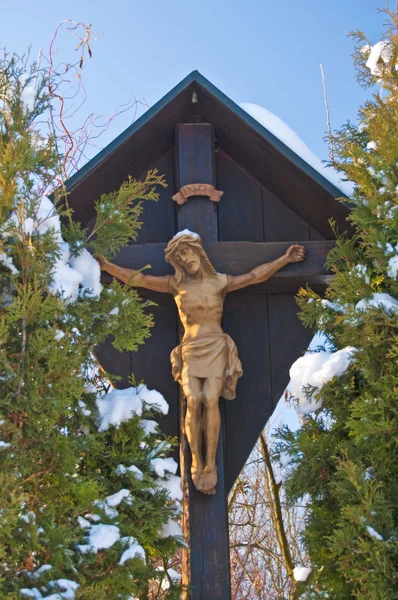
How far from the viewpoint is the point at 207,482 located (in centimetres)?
527

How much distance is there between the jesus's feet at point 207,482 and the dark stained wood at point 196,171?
4.40 feet

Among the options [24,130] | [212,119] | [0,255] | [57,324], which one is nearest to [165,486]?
[57,324]

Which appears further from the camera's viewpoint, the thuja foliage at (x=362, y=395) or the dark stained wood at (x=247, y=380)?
the dark stained wood at (x=247, y=380)

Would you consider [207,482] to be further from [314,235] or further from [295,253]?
[314,235]

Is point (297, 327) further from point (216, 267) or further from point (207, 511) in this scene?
point (207, 511)

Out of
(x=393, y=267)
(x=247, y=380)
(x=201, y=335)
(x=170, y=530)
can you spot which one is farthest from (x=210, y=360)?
(x=393, y=267)

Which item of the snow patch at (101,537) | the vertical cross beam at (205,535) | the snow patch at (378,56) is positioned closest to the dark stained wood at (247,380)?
the vertical cross beam at (205,535)

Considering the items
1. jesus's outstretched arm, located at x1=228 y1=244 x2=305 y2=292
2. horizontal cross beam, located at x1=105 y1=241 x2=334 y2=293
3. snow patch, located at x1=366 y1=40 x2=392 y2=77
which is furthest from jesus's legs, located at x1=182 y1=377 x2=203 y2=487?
snow patch, located at x1=366 y1=40 x2=392 y2=77

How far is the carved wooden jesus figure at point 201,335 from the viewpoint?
533 cm

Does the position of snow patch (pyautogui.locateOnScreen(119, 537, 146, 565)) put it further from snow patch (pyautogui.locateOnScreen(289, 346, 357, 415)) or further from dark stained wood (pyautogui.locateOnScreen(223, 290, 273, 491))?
snow patch (pyautogui.locateOnScreen(289, 346, 357, 415))

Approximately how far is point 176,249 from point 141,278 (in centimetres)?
26

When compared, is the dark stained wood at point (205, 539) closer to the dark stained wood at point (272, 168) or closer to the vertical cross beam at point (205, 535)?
the vertical cross beam at point (205, 535)

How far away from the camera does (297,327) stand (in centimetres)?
594

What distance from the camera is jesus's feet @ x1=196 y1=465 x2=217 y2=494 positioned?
5262mm
